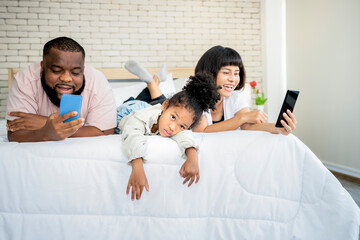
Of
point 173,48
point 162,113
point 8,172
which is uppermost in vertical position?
point 173,48

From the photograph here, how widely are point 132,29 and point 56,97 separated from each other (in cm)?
258

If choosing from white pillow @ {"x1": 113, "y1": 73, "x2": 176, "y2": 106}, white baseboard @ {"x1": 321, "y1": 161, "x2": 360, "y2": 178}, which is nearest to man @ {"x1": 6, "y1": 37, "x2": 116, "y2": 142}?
white pillow @ {"x1": 113, "y1": 73, "x2": 176, "y2": 106}

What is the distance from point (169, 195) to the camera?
1.24 m

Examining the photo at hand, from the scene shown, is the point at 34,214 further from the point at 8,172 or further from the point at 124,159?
the point at 124,159

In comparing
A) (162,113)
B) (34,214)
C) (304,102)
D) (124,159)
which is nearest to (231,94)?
(162,113)

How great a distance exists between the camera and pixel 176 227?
4.02 ft

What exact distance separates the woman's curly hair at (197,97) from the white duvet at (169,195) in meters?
0.33

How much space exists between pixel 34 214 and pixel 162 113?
0.75 meters

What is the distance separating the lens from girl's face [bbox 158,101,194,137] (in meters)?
1.53

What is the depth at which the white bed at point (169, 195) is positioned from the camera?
1192mm

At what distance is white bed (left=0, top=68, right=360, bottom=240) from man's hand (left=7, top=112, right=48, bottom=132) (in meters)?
0.19

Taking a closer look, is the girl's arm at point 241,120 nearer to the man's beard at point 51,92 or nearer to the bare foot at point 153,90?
the man's beard at point 51,92

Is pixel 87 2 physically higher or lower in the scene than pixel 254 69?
higher

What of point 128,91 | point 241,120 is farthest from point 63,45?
point 128,91
